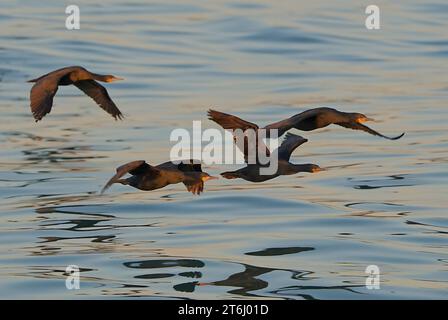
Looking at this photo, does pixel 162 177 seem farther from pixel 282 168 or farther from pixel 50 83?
pixel 50 83

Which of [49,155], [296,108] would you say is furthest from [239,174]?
[296,108]

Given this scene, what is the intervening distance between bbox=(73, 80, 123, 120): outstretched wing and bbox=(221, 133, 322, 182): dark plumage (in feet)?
6.45

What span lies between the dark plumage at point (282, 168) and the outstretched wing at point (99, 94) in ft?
6.45

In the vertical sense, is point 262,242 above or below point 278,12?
below

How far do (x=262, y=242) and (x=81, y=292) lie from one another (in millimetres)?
3124

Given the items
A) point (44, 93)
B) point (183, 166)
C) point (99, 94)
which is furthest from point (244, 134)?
point (99, 94)

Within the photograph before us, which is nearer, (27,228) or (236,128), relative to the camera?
(236,128)

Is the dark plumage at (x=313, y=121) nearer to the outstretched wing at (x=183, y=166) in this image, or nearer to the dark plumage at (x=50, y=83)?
the outstretched wing at (x=183, y=166)

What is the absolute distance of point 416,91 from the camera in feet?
103

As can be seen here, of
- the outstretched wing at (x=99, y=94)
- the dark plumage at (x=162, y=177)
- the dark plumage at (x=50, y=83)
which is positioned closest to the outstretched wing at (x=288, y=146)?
the dark plumage at (x=162, y=177)

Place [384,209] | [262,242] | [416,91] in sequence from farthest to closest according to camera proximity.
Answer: [416,91] < [384,209] < [262,242]

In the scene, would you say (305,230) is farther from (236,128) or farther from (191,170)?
(236,128)

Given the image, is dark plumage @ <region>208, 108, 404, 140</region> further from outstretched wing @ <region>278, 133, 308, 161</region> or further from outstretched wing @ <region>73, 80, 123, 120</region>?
outstretched wing @ <region>73, 80, 123, 120</region>

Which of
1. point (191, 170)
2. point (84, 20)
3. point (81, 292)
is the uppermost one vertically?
point (84, 20)
